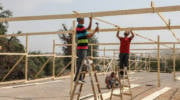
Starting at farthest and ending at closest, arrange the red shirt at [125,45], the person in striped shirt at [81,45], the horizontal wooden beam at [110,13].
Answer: the red shirt at [125,45], the horizontal wooden beam at [110,13], the person in striped shirt at [81,45]

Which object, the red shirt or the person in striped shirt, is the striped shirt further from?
the red shirt

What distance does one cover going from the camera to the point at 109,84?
11875mm

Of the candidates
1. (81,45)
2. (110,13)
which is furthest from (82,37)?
(110,13)

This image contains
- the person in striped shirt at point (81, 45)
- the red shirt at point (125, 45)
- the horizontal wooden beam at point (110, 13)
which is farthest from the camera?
the red shirt at point (125, 45)

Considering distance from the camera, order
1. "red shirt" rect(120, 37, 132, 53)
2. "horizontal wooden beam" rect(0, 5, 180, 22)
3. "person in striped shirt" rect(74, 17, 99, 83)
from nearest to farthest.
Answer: "person in striped shirt" rect(74, 17, 99, 83) → "horizontal wooden beam" rect(0, 5, 180, 22) → "red shirt" rect(120, 37, 132, 53)

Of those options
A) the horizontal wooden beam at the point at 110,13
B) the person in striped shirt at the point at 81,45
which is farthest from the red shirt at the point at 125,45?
the person in striped shirt at the point at 81,45

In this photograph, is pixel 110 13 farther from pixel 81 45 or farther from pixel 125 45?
pixel 125 45

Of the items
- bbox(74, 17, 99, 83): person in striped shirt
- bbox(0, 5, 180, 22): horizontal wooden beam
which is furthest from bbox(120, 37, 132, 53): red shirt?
bbox(74, 17, 99, 83): person in striped shirt

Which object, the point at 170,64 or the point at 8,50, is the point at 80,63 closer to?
the point at 8,50

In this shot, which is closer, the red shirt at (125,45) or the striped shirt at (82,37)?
the striped shirt at (82,37)

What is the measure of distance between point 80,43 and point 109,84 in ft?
17.6

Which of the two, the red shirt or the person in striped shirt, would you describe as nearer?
the person in striped shirt

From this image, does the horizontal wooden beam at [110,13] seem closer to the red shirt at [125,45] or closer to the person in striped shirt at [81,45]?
the person in striped shirt at [81,45]

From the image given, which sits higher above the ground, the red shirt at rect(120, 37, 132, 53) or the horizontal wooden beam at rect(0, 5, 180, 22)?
the horizontal wooden beam at rect(0, 5, 180, 22)
